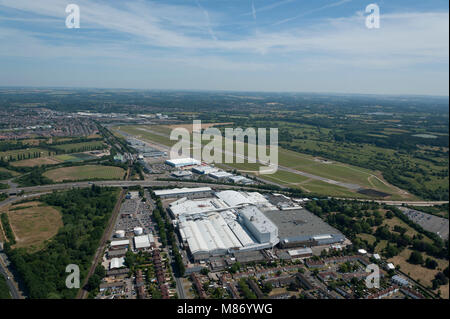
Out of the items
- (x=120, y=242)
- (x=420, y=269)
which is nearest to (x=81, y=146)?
(x=120, y=242)

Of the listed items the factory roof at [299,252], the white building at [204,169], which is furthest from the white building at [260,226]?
the white building at [204,169]

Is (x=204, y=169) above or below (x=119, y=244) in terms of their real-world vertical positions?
above

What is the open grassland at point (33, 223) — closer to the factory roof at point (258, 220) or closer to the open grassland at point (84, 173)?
the open grassland at point (84, 173)

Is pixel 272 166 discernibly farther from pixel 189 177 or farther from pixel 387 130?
pixel 387 130

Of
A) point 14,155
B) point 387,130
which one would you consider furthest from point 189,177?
point 387,130

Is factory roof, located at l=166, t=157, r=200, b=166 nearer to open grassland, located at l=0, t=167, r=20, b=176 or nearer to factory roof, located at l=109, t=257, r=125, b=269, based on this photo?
open grassland, located at l=0, t=167, r=20, b=176

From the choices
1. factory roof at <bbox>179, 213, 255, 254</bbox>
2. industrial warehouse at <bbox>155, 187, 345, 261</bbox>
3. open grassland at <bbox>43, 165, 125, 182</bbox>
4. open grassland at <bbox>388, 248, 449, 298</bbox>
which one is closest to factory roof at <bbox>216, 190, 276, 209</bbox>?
industrial warehouse at <bbox>155, 187, 345, 261</bbox>

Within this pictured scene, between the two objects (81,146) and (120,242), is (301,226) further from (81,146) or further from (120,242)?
(81,146)
